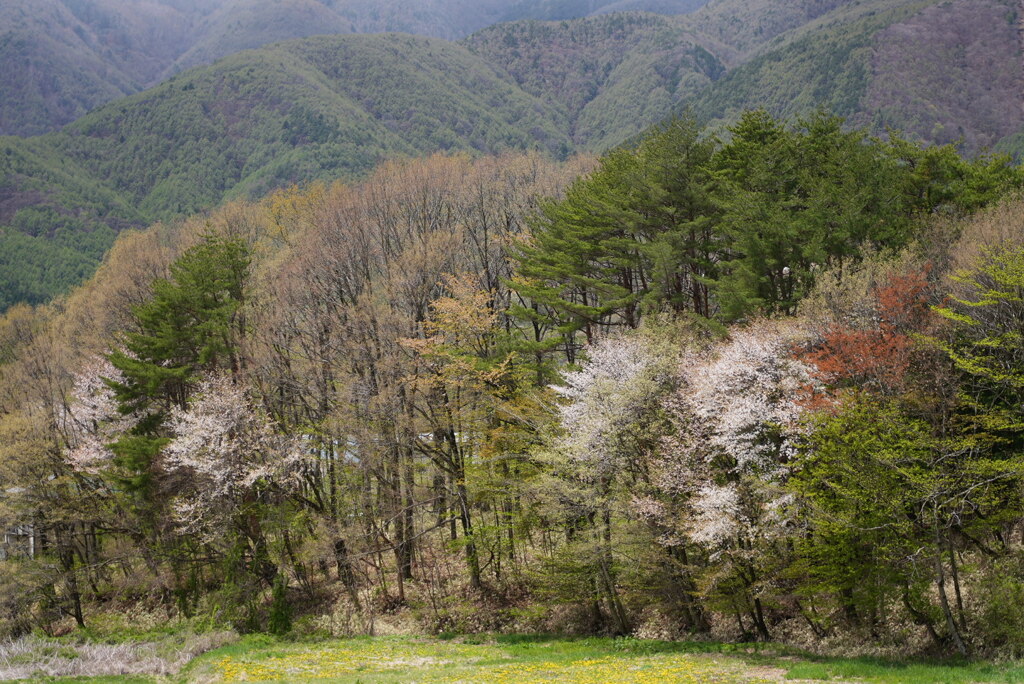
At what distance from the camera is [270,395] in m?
37.0

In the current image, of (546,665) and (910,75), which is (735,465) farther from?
(910,75)

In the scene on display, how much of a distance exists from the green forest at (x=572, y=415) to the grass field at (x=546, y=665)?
5.99ft

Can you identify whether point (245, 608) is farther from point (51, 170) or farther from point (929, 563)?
point (51, 170)

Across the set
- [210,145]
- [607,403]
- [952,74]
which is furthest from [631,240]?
[210,145]

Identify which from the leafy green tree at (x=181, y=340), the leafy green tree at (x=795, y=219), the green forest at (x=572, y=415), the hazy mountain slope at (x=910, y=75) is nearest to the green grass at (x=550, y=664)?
the green forest at (x=572, y=415)

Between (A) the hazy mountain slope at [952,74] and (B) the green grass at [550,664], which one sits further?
(A) the hazy mountain slope at [952,74]

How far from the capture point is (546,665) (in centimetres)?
2138

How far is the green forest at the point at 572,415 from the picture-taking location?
2088 cm

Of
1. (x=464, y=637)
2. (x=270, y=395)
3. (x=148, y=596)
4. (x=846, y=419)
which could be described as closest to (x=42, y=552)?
(x=148, y=596)

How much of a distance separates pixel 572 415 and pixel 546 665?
336 inches

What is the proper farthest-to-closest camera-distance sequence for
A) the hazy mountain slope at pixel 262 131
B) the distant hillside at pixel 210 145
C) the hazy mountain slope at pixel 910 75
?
1. the hazy mountain slope at pixel 262 131
2. the distant hillside at pixel 210 145
3. the hazy mountain slope at pixel 910 75

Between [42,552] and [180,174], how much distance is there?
139 metres

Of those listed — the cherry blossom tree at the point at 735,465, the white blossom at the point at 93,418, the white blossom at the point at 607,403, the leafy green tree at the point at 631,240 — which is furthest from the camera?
the white blossom at the point at 93,418

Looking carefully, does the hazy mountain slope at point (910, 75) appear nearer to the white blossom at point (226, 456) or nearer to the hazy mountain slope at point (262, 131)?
→ the hazy mountain slope at point (262, 131)
